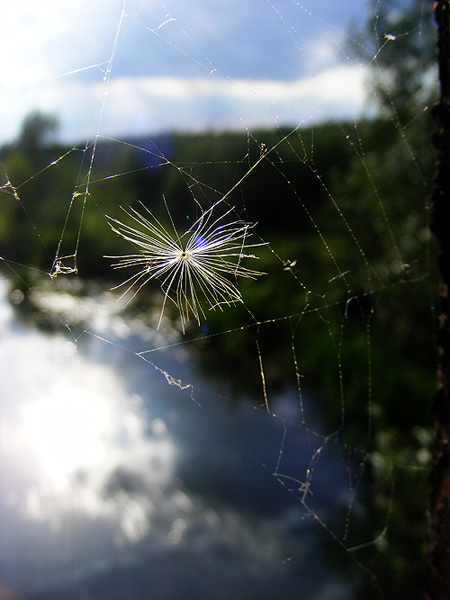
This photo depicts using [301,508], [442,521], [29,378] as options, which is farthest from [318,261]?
[442,521]

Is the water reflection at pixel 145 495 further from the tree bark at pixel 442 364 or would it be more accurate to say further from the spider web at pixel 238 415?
the tree bark at pixel 442 364

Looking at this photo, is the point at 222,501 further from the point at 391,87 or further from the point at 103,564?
the point at 391,87

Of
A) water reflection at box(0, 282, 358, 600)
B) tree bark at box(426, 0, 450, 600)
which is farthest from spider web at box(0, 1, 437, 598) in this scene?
tree bark at box(426, 0, 450, 600)

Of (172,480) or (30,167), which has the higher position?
(30,167)

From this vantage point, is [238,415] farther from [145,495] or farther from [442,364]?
[442,364]

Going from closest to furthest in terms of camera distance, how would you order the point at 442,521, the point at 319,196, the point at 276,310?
1. the point at 442,521
2. the point at 276,310
3. the point at 319,196

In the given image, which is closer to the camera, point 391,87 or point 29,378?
point 391,87

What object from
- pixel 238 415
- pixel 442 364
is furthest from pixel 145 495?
pixel 442 364

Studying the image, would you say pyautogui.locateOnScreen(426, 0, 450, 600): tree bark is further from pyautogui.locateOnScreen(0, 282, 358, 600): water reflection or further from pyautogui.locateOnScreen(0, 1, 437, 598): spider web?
pyautogui.locateOnScreen(0, 282, 358, 600): water reflection
